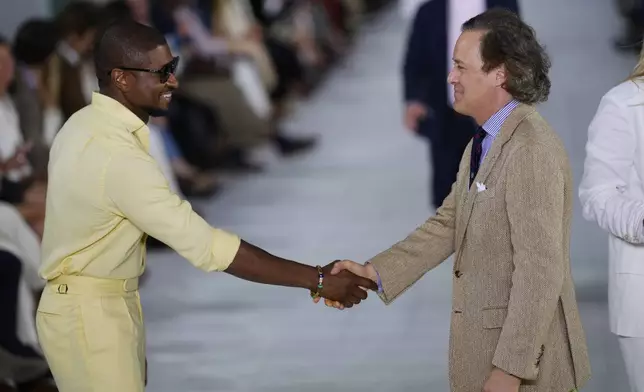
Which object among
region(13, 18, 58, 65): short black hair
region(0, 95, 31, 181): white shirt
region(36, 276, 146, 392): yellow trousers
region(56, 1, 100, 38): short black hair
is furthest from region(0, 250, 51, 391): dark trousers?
region(56, 1, 100, 38): short black hair

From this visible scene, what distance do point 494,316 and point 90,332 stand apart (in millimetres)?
938

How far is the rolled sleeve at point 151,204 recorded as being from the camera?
10.1ft

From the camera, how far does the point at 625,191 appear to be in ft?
11.3

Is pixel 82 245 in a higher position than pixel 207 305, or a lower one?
higher

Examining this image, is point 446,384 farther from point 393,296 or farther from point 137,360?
point 137,360

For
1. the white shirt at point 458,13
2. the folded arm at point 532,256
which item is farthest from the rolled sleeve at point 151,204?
the white shirt at point 458,13

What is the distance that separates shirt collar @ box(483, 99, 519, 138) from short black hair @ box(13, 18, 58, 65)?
181 inches

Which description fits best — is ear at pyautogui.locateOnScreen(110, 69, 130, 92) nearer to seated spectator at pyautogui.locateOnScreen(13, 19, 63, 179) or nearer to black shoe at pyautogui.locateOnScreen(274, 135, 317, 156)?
seated spectator at pyautogui.locateOnScreen(13, 19, 63, 179)

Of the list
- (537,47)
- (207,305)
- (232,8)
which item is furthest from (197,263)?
(232,8)

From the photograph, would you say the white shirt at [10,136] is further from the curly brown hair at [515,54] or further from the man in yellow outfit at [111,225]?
the curly brown hair at [515,54]

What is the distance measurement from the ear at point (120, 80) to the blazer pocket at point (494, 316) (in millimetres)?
988

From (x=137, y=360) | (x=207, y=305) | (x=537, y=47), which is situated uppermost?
(x=537, y=47)

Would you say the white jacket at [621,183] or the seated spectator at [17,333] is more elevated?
the white jacket at [621,183]

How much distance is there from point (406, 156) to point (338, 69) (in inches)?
152
